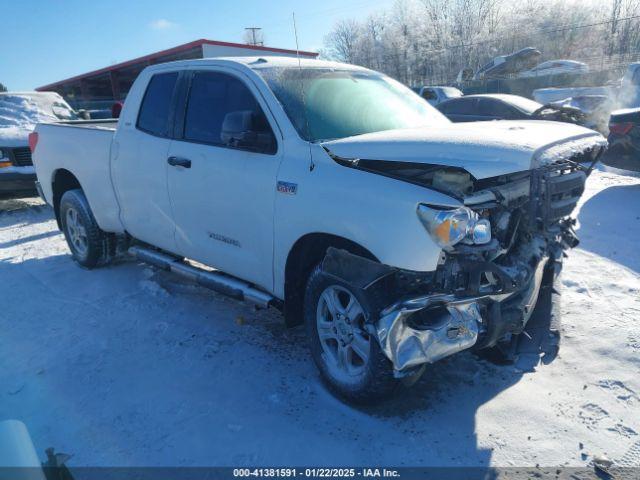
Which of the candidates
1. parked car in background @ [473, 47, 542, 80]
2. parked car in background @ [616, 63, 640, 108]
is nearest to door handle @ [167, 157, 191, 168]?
parked car in background @ [616, 63, 640, 108]

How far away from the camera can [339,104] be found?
3.60 metres

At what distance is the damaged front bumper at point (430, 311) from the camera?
8.44ft

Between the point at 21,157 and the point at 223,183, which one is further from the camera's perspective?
the point at 21,157

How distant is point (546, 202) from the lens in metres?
2.76

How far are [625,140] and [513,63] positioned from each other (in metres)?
23.4

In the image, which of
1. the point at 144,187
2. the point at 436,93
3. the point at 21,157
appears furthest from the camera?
the point at 436,93

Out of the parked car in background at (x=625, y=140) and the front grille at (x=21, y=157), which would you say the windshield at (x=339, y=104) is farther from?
the front grille at (x=21, y=157)

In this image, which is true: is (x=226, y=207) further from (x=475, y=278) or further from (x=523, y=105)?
(x=523, y=105)

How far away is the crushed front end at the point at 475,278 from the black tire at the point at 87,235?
344cm

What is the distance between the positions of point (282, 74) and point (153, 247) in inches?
94.4

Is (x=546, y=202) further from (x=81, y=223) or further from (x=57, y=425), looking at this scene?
(x=81, y=223)

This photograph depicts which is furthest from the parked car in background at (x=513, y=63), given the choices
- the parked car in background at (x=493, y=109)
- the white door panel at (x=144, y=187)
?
the white door panel at (x=144, y=187)

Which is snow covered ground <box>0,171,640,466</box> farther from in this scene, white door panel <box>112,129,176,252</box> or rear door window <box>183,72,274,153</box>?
rear door window <box>183,72,274,153</box>

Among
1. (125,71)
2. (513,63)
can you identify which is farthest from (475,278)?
(125,71)
